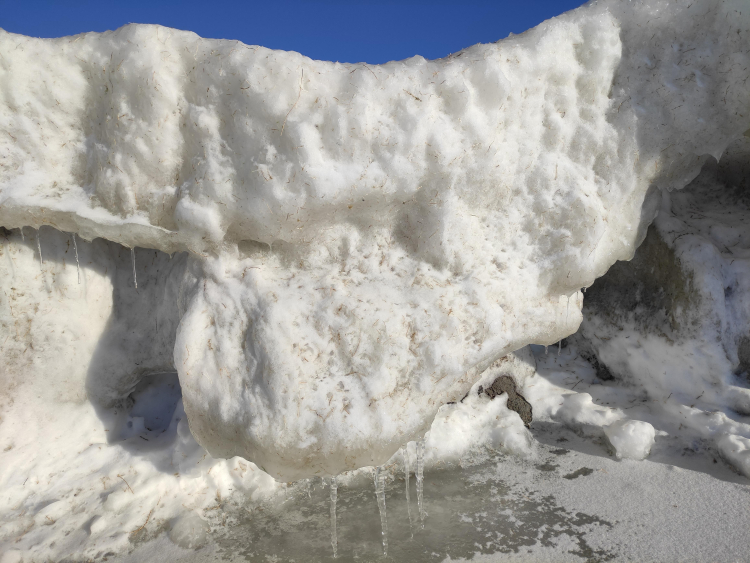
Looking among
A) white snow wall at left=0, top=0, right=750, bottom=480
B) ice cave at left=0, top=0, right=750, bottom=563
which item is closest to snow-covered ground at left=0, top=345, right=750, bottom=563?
ice cave at left=0, top=0, right=750, bottom=563

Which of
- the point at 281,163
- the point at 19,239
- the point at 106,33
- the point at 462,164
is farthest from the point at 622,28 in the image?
the point at 19,239

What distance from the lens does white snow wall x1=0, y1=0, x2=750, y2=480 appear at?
2760 mm

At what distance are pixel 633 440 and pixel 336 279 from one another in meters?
2.42

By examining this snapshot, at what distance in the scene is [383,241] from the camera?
310 centimetres

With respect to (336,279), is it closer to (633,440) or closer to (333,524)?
(333,524)

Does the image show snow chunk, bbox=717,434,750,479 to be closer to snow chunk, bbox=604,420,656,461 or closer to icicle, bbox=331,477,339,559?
snow chunk, bbox=604,420,656,461

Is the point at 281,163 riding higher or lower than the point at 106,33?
lower

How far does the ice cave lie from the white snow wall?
0.6 inches

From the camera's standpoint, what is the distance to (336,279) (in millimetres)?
2977

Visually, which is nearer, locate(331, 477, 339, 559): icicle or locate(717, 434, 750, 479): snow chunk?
locate(331, 477, 339, 559): icicle

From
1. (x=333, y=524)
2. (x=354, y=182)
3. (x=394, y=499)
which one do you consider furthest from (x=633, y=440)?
(x=354, y=182)

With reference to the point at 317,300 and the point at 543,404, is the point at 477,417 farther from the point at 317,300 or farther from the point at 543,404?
the point at 317,300

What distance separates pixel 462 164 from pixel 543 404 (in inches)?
89.5

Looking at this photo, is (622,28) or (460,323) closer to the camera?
(460,323)
